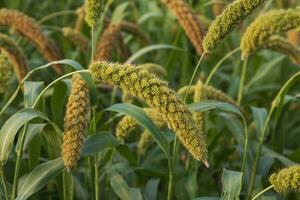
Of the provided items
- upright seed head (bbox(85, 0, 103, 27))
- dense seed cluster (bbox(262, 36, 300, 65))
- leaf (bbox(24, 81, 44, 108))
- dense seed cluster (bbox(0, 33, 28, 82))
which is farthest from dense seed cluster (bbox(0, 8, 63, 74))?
dense seed cluster (bbox(262, 36, 300, 65))

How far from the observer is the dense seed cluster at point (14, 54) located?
3.81 m

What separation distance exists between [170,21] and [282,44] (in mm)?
2719

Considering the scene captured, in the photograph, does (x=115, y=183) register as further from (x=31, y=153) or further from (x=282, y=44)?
(x=282, y=44)

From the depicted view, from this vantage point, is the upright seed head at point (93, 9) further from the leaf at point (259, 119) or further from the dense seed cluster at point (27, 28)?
the leaf at point (259, 119)

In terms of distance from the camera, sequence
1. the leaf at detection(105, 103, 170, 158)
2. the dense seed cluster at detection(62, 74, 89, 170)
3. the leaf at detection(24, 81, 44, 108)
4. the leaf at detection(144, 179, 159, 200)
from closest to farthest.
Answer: the dense seed cluster at detection(62, 74, 89, 170)
the leaf at detection(105, 103, 170, 158)
the leaf at detection(24, 81, 44, 108)
the leaf at detection(144, 179, 159, 200)

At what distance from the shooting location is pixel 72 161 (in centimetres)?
298

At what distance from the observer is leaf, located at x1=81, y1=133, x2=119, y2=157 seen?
340cm

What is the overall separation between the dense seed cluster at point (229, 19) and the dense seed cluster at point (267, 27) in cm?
74

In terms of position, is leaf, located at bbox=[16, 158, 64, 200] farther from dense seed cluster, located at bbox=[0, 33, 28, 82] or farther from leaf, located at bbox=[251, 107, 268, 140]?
leaf, located at bbox=[251, 107, 268, 140]

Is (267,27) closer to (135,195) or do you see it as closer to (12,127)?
(135,195)

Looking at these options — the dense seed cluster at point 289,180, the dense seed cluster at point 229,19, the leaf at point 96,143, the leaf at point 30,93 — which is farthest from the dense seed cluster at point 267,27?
the leaf at point 30,93

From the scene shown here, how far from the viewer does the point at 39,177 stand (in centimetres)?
336

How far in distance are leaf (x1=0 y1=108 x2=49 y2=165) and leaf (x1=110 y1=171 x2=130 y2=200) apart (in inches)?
32.1

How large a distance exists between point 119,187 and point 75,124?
2.90ft
